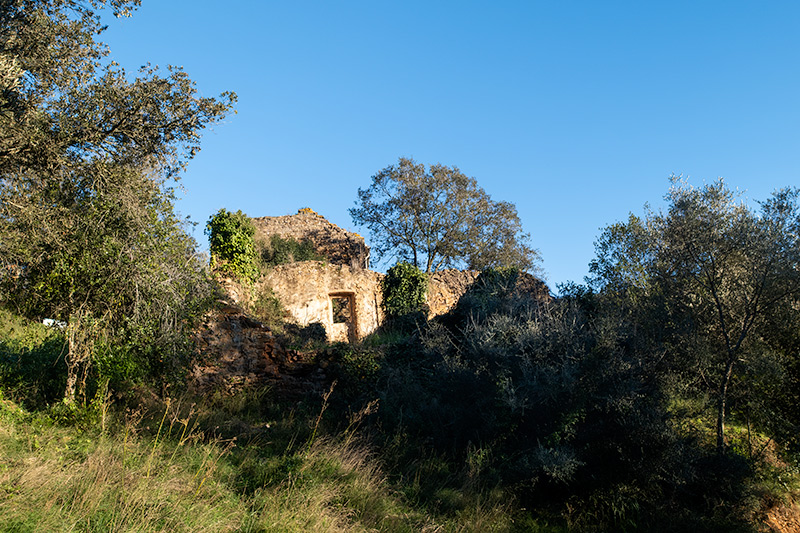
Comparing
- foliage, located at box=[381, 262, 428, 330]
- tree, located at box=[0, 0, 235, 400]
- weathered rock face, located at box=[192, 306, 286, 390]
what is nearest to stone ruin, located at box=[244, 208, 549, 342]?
foliage, located at box=[381, 262, 428, 330]

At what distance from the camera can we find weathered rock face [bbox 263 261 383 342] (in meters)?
18.2

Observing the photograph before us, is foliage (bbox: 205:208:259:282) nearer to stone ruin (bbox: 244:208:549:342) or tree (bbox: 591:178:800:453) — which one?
stone ruin (bbox: 244:208:549:342)

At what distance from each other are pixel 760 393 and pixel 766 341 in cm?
107

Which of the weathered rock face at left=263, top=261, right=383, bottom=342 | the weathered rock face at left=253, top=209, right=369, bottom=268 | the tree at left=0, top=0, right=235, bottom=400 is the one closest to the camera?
the tree at left=0, top=0, right=235, bottom=400

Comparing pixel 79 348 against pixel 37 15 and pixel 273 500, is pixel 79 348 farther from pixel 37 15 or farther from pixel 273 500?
pixel 37 15

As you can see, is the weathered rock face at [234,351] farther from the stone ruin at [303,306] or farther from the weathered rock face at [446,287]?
the weathered rock face at [446,287]

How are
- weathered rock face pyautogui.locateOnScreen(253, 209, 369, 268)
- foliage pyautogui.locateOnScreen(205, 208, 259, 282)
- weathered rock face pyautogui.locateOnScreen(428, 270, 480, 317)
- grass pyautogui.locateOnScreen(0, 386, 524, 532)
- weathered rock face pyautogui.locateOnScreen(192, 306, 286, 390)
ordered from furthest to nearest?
weathered rock face pyautogui.locateOnScreen(253, 209, 369, 268) < weathered rock face pyautogui.locateOnScreen(428, 270, 480, 317) < foliage pyautogui.locateOnScreen(205, 208, 259, 282) < weathered rock face pyautogui.locateOnScreen(192, 306, 286, 390) < grass pyautogui.locateOnScreen(0, 386, 524, 532)

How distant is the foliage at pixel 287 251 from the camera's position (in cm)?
2203

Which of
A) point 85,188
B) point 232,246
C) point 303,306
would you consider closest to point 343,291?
point 303,306

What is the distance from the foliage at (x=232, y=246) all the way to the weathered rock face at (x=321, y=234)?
5.48 metres

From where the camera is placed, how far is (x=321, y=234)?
24562 millimetres

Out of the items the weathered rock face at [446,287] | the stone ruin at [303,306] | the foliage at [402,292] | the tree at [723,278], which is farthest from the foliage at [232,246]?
the tree at [723,278]

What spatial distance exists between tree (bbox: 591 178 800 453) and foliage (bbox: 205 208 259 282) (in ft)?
39.9

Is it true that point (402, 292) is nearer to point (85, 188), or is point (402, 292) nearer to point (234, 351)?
point (234, 351)
